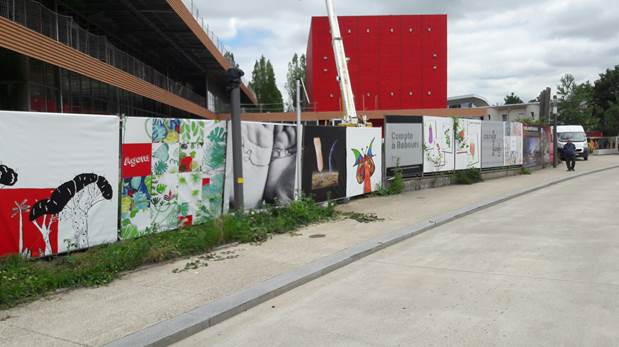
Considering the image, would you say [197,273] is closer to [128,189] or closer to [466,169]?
[128,189]

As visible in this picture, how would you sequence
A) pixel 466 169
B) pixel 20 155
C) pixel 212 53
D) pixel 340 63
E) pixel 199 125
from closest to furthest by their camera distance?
pixel 20 155, pixel 199 125, pixel 466 169, pixel 340 63, pixel 212 53

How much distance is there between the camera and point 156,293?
625 centimetres

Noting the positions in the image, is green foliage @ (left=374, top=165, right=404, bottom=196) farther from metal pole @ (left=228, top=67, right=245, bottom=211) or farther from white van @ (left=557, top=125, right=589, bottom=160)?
white van @ (left=557, top=125, right=589, bottom=160)

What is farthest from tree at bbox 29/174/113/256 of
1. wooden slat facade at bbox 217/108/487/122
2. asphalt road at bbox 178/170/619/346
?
wooden slat facade at bbox 217/108/487/122

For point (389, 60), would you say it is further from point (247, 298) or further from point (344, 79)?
point (247, 298)

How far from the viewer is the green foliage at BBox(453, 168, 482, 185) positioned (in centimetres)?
1989

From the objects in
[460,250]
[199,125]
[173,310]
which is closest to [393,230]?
[460,250]

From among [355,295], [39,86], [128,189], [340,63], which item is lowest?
[355,295]

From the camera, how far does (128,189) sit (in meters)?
8.23

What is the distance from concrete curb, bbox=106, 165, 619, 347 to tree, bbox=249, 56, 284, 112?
80.2 m

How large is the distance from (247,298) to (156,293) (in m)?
1.07

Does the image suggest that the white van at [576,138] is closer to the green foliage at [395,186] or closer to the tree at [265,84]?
the green foliage at [395,186]

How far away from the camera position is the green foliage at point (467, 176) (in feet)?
65.3

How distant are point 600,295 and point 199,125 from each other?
6.60 metres
